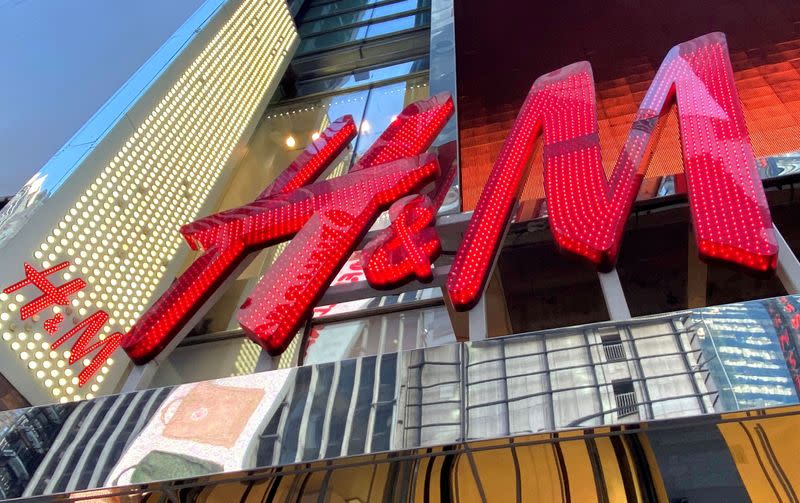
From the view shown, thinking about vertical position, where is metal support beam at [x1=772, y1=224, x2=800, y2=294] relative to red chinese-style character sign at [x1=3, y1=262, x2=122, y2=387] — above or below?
below

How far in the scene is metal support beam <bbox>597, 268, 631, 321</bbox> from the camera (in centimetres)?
303

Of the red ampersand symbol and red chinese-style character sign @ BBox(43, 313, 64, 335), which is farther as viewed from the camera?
red chinese-style character sign @ BBox(43, 313, 64, 335)

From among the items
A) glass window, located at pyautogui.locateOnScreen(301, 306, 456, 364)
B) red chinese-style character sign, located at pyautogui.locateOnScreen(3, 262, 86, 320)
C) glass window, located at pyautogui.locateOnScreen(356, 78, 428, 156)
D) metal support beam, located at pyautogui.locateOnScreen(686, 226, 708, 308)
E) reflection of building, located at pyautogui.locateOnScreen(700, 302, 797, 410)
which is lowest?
metal support beam, located at pyautogui.locateOnScreen(686, 226, 708, 308)

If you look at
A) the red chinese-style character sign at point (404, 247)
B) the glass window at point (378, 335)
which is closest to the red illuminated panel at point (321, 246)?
the red chinese-style character sign at point (404, 247)

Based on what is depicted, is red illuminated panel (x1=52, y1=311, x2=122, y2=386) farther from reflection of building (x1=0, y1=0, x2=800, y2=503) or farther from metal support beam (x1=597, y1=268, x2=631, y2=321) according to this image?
metal support beam (x1=597, y1=268, x2=631, y2=321)

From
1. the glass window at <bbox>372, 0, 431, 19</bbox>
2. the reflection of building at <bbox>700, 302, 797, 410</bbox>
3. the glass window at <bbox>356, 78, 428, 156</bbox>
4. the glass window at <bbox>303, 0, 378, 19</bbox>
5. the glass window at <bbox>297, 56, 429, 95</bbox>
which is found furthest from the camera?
the glass window at <bbox>303, 0, 378, 19</bbox>

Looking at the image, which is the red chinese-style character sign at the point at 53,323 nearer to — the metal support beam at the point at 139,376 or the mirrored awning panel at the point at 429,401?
the metal support beam at the point at 139,376

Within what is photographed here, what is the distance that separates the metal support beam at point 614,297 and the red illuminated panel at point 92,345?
3.15 meters

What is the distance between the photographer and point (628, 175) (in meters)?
3.39

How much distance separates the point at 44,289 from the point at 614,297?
3.39m

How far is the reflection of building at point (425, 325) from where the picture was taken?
255 centimetres

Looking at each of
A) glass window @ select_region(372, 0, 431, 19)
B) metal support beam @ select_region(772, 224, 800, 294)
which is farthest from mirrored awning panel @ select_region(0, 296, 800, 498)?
glass window @ select_region(372, 0, 431, 19)

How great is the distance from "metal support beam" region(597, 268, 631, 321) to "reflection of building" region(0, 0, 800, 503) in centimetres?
1

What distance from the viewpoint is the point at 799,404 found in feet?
7.34
